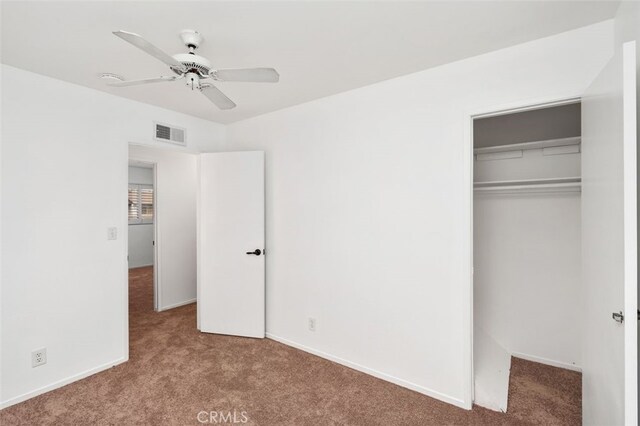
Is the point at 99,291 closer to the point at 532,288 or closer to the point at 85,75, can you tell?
the point at 85,75

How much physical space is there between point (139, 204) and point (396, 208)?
22.3 feet

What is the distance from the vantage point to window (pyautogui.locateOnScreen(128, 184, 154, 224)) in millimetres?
6996

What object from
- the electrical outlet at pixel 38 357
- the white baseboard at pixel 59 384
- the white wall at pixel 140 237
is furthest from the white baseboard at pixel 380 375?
the white wall at pixel 140 237

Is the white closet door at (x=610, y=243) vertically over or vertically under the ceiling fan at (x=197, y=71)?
under

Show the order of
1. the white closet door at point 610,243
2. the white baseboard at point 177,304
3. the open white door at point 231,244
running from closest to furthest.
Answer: the white closet door at point 610,243 < the open white door at point 231,244 < the white baseboard at point 177,304

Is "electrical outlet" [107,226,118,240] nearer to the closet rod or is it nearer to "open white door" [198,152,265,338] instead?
"open white door" [198,152,265,338]

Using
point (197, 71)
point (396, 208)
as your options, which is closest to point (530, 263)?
point (396, 208)

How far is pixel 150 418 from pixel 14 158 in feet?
6.86

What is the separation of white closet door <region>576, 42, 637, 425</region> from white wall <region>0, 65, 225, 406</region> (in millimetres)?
3460

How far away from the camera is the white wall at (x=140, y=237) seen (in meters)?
6.98

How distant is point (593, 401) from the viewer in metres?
1.58

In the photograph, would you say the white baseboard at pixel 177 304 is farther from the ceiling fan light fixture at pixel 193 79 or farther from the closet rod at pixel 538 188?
the closet rod at pixel 538 188

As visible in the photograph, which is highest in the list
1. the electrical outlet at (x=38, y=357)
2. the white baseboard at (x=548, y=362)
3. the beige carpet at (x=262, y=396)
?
the electrical outlet at (x=38, y=357)

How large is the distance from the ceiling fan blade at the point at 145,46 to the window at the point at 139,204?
255 inches
